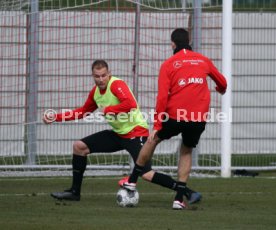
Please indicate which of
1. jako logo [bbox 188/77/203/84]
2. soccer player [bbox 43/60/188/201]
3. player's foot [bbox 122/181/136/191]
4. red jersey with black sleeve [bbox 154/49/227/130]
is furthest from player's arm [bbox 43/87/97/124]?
jako logo [bbox 188/77/203/84]

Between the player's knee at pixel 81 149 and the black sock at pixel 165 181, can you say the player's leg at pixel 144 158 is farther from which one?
the player's knee at pixel 81 149

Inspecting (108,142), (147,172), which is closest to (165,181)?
(147,172)

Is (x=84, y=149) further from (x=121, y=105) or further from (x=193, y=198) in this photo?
(x=193, y=198)

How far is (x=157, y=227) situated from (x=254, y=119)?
8553mm

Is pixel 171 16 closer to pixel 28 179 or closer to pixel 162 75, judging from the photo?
pixel 28 179

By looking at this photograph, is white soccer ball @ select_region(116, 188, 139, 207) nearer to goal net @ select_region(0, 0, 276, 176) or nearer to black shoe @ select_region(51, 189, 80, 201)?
black shoe @ select_region(51, 189, 80, 201)

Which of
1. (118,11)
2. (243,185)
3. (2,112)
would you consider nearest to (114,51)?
(118,11)

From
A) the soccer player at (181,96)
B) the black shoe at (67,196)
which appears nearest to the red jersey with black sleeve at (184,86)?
the soccer player at (181,96)

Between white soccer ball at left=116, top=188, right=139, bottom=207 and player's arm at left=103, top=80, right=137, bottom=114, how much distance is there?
36.3 inches

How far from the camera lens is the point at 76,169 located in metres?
12.5

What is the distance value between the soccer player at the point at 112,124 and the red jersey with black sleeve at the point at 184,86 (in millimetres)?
775

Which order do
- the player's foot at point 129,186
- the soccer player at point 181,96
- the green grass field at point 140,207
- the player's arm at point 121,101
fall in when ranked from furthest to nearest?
the player's arm at point 121,101 → the player's foot at point 129,186 → the soccer player at point 181,96 → the green grass field at point 140,207

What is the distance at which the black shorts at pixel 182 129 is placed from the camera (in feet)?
37.8

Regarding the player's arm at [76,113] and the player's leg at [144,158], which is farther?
the player's arm at [76,113]
